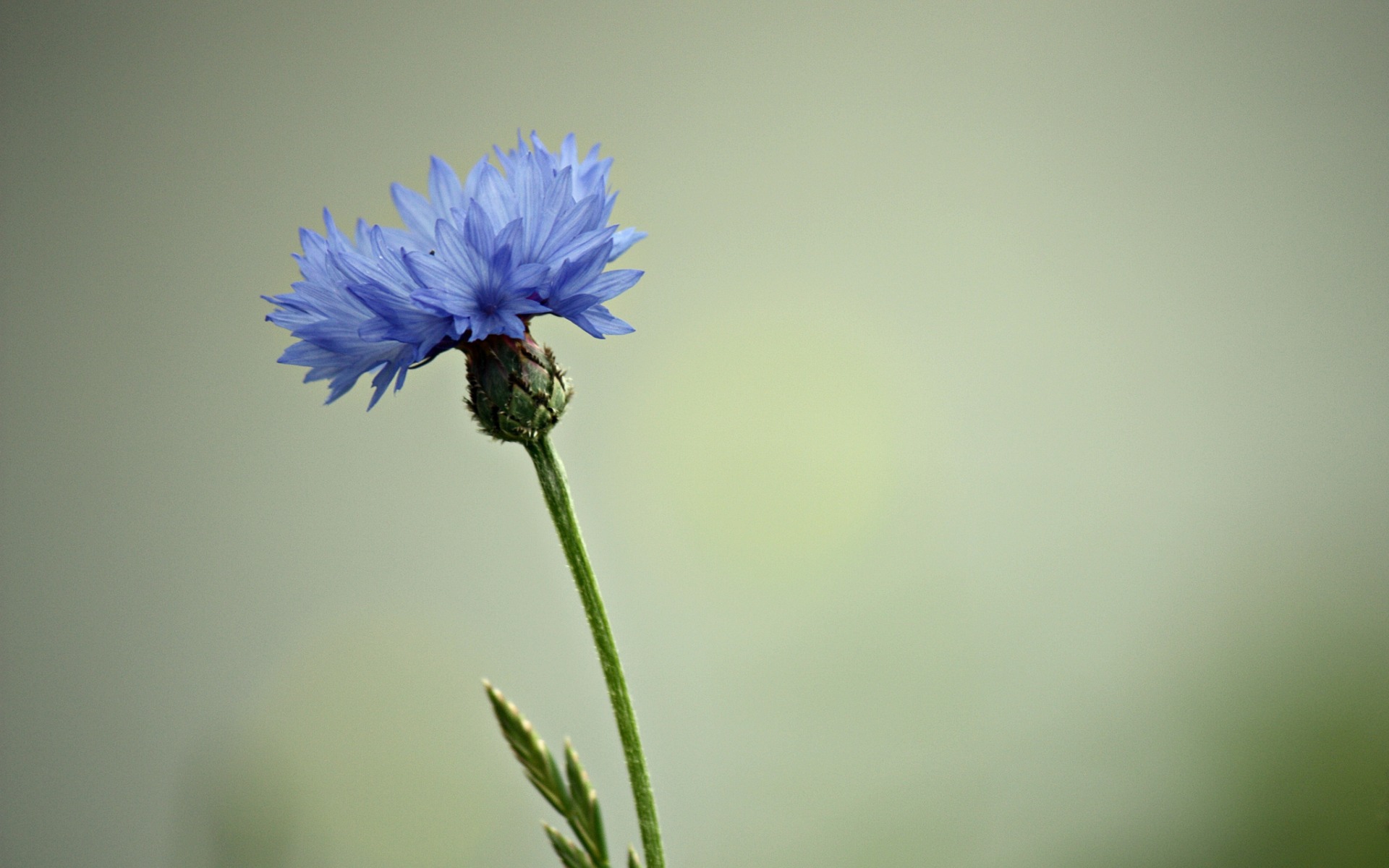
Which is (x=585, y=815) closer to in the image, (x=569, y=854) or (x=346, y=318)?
(x=569, y=854)

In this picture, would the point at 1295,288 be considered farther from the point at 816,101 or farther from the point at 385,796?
the point at 385,796

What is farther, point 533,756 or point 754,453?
point 754,453

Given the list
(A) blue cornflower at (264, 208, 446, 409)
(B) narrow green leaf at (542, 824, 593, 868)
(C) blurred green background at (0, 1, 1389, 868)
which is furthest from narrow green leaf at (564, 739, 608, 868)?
(C) blurred green background at (0, 1, 1389, 868)

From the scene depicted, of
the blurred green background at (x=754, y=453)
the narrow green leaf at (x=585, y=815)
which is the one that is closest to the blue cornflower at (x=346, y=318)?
the narrow green leaf at (x=585, y=815)

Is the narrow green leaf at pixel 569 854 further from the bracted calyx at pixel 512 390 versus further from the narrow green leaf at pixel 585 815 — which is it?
the bracted calyx at pixel 512 390

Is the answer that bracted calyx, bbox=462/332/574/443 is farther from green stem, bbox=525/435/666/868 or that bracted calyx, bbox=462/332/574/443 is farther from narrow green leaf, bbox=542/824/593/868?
narrow green leaf, bbox=542/824/593/868

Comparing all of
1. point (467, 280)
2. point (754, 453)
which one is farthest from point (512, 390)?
point (754, 453)
